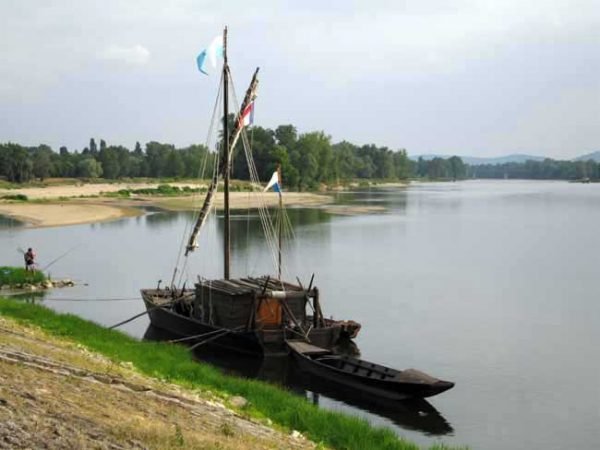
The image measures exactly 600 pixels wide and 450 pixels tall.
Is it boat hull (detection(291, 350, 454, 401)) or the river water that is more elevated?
boat hull (detection(291, 350, 454, 401))

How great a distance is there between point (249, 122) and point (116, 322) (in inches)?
447

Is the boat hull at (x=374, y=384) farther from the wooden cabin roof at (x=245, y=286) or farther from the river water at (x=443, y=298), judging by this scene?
the wooden cabin roof at (x=245, y=286)

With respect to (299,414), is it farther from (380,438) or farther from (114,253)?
(114,253)

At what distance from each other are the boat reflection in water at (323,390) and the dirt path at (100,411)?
685cm

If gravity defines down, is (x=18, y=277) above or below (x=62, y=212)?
below

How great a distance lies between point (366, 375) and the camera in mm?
23297

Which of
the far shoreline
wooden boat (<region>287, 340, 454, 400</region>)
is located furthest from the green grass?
the far shoreline

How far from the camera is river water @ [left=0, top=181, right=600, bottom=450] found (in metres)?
22.3

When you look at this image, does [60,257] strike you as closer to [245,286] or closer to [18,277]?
[18,277]

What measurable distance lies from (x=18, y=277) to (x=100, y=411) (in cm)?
3162

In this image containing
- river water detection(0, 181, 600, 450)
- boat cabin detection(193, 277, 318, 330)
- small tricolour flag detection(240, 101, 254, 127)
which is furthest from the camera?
small tricolour flag detection(240, 101, 254, 127)

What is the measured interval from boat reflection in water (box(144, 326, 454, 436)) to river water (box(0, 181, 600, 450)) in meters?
0.09

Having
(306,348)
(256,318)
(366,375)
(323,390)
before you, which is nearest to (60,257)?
(256,318)

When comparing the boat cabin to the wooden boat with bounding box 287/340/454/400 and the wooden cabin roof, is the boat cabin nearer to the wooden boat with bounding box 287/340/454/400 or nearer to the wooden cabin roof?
the wooden cabin roof
